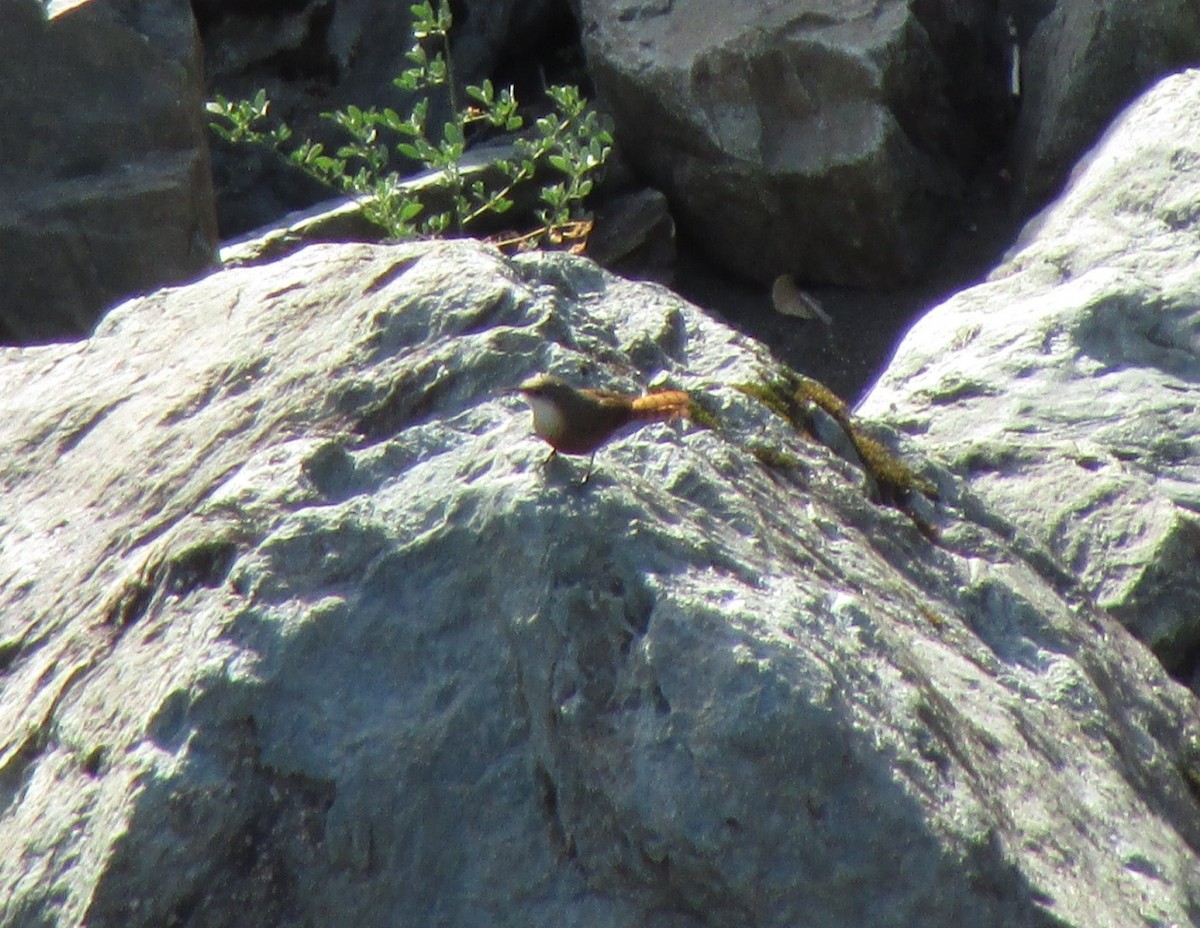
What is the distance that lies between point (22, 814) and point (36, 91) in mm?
4392

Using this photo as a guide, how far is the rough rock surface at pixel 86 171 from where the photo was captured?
6012 millimetres

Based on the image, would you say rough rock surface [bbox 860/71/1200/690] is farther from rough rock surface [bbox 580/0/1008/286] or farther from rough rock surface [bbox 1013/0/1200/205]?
rough rock surface [bbox 580/0/1008/286]

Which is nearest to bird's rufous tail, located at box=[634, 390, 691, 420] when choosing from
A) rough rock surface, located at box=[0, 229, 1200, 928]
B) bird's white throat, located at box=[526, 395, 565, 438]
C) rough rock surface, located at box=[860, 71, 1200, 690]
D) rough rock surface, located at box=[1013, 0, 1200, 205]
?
rough rock surface, located at box=[0, 229, 1200, 928]

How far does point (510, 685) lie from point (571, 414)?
454 millimetres

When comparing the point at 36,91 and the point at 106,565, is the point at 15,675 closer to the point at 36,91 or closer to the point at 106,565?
the point at 106,565

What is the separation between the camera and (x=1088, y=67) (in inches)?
251

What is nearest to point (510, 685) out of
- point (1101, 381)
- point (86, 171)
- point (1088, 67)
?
point (1101, 381)

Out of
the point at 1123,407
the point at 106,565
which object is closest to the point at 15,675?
the point at 106,565

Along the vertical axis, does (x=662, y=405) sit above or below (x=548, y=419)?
below

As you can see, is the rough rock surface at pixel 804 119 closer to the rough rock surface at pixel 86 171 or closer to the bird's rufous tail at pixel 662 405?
the rough rock surface at pixel 86 171

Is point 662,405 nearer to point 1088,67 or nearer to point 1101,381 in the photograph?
point 1101,381

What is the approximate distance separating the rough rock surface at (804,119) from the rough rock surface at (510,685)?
12.7 feet

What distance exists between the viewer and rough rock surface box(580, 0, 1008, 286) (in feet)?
21.6

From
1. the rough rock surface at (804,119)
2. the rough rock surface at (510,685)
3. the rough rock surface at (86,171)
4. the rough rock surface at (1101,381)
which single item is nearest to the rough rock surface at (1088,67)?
the rough rock surface at (804,119)
